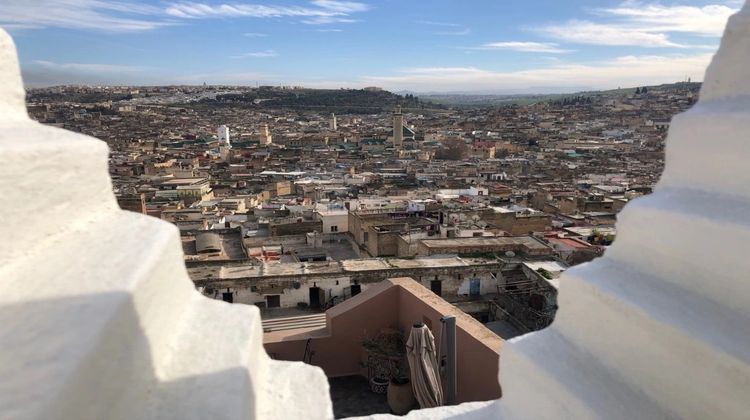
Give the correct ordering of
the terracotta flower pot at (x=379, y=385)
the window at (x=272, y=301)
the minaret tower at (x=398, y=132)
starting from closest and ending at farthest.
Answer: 1. the terracotta flower pot at (x=379, y=385)
2. the window at (x=272, y=301)
3. the minaret tower at (x=398, y=132)

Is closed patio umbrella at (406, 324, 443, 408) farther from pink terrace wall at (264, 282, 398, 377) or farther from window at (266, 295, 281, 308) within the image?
window at (266, 295, 281, 308)

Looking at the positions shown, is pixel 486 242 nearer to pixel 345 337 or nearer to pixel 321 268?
pixel 321 268

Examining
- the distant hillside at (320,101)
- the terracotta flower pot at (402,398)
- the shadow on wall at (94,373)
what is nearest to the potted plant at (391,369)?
the terracotta flower pot at (402,398)

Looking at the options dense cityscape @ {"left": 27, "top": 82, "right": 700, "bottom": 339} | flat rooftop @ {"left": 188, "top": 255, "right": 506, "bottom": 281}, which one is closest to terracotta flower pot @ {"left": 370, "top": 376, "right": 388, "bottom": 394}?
dense cityscape @ {"left": 27, "top": 82, "right": 700, "bottom": 339}

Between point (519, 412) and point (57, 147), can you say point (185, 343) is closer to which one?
point (57, 147)

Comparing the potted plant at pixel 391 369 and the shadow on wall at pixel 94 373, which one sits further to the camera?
the potted plant at pixel 391 369

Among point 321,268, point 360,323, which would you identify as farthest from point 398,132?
point 360,323

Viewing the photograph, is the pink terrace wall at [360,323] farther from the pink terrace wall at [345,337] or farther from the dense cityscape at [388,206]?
the dense cityscape at [388,206]

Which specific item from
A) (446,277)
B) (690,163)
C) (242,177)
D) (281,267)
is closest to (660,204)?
(690,163)
